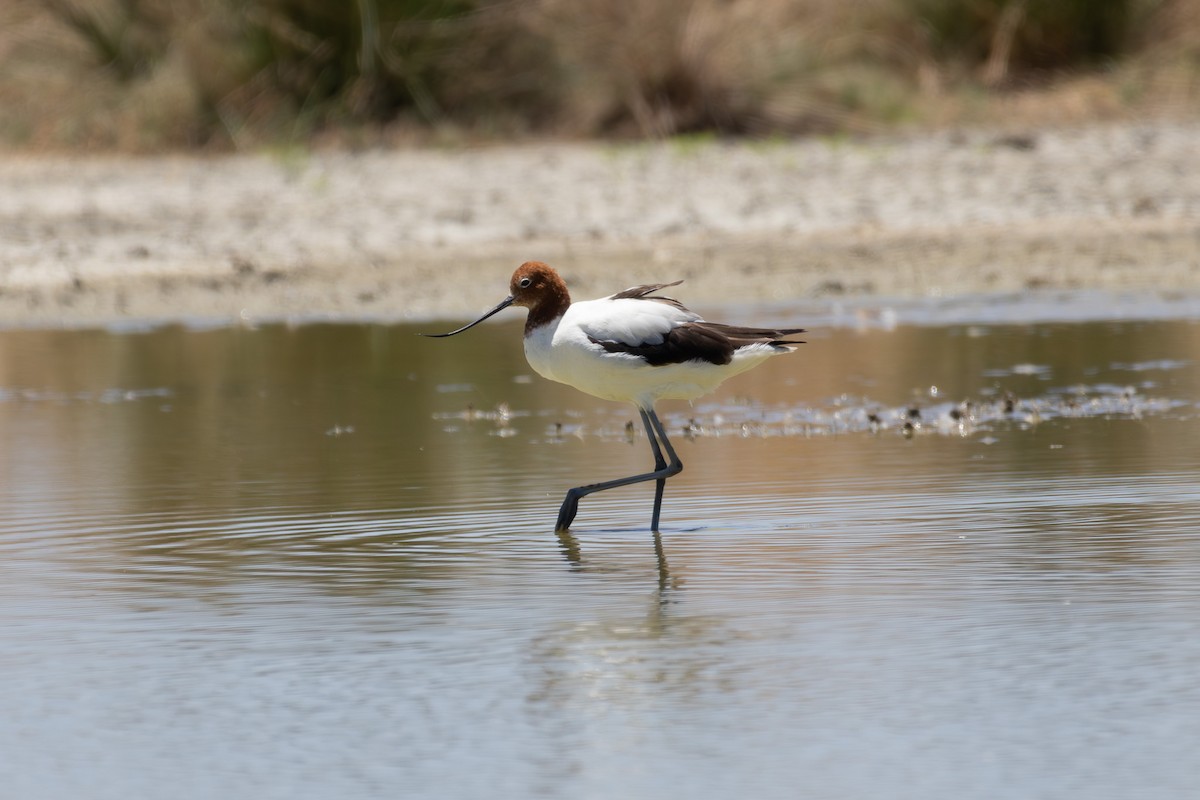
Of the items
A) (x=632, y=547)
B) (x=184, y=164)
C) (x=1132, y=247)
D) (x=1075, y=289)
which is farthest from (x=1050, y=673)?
(x=184, y=164)

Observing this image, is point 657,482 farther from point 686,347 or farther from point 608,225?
point 608,225

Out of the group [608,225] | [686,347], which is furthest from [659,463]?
[608,225]

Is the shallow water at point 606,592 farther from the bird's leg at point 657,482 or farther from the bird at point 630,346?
the bird at point 630,346

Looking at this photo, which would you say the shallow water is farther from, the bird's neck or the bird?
the bird's neck

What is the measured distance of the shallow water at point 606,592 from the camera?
4.03 m

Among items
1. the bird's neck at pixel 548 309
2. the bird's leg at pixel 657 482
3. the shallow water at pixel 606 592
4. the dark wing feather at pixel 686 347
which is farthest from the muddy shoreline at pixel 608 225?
the dark wing feather at pixel 686 347

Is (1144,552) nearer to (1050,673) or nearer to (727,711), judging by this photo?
(1050,673)

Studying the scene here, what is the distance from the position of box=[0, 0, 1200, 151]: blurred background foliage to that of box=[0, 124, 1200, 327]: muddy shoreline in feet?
2.98

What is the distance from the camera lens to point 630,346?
6605 millimetres

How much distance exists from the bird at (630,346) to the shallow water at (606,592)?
15.5 inches

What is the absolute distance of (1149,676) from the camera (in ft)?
14.8

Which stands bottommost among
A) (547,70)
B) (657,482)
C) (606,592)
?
(606,592)

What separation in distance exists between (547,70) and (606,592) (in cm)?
1299

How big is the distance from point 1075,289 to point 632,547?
7.33m
